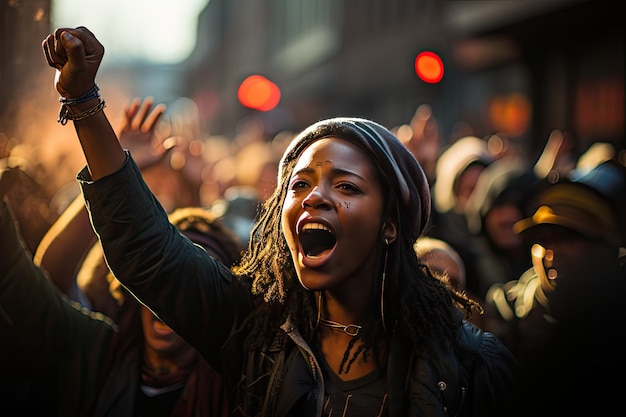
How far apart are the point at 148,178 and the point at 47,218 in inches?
21.9

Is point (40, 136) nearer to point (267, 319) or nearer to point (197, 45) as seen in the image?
point (267, 319)

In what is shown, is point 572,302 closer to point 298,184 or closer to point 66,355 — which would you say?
point 298,184

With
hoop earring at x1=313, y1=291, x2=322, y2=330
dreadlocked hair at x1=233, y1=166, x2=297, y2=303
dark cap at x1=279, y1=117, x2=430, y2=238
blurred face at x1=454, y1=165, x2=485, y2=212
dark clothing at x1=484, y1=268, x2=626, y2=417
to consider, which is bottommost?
dark clothing at x1=484, y1=268, x2=626, y2=417

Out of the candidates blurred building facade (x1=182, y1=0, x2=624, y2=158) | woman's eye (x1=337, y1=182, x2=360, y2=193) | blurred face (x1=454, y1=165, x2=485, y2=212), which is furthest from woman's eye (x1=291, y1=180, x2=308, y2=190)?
blurred face (x1=454, y1=165, x2=485, y2=212)

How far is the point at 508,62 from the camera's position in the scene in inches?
740

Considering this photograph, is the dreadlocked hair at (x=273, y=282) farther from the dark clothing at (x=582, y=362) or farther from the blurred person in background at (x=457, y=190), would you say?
the blurred person in background at (x=457, y=190)

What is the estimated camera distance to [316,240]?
291 cm

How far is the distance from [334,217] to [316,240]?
119 millimetres

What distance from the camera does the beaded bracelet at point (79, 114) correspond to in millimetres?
2711

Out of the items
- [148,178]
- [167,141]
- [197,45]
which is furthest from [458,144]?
[197,45]

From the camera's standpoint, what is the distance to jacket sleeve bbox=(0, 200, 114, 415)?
3541mm

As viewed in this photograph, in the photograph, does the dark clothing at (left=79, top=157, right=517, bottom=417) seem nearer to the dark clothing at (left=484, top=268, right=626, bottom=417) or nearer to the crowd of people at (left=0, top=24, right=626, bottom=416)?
the crowd of people at (left=0, top=24, right=626, bottom=416)

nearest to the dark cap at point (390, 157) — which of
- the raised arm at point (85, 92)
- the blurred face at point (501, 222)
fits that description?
the raised arm at point (85, 92)

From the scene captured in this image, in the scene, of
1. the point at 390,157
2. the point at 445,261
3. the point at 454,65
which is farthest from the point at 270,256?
the point at 454,65
